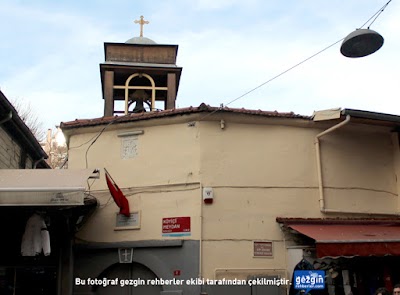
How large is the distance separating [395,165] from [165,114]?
5.42 m

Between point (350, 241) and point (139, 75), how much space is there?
8434 millimetres

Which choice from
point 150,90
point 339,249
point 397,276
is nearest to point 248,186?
point 339,249

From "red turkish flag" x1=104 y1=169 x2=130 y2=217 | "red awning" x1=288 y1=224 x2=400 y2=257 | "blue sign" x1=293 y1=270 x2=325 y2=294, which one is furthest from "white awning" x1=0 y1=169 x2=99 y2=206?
"blue sign" x1=293 y1=270 x2=325 y2=294

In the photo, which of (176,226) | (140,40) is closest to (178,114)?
(176,226)

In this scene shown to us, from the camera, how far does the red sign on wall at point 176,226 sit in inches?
431

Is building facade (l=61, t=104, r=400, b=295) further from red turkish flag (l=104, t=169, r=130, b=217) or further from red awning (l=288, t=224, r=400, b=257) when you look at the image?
red turkish flag (l=104, t=169, r=130, b=217)

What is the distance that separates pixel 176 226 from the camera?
11.0 m

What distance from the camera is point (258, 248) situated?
10844 mm

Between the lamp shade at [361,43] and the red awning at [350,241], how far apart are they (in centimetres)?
347

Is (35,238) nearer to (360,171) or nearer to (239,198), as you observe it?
(239,198)

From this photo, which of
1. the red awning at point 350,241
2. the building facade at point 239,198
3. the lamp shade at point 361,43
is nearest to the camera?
the lamp shade at point 361,43

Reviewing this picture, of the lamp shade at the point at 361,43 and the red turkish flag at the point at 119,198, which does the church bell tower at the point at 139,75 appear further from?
the lamp shade at the point at 361,43

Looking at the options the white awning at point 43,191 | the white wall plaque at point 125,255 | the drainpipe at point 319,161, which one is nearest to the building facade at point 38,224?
the white awning at point 43,191

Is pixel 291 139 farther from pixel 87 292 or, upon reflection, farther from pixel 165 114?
pixel 87 292
